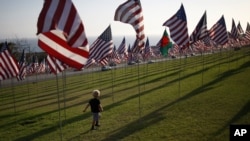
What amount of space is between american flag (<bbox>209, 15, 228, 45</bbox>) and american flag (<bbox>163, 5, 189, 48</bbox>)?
990 centimetres

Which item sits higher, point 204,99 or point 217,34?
point 217,34

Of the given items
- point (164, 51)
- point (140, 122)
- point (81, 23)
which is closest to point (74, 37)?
point (81, 23)

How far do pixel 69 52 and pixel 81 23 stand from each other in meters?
1.12

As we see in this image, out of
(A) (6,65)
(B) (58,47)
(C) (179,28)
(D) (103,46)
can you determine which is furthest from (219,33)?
(B) (58,47)

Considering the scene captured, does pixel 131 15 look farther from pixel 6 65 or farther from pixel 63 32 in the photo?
pixel 6 65

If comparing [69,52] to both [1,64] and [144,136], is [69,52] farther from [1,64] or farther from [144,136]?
[1,64]

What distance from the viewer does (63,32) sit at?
30.1 ft

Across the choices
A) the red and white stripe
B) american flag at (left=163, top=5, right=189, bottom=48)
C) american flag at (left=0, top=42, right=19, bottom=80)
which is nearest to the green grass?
the red and white stripe

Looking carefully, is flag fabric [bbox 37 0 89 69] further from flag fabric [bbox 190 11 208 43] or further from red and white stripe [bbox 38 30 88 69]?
flag fabric [bbox 190 11 208 43]

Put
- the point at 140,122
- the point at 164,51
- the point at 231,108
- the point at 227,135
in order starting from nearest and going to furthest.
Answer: the point at 227,135 → the point at 140,122 → the point at 231,108 → the point at 164,51

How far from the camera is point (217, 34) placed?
96.6 feet

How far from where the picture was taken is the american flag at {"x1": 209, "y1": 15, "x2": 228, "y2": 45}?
29.1 meters

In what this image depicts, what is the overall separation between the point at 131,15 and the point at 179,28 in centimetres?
714

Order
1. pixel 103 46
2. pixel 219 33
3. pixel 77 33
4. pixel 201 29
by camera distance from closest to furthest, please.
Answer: pixel 77 33, pixel 103 46, pixel 201 29, pixel 219 33
